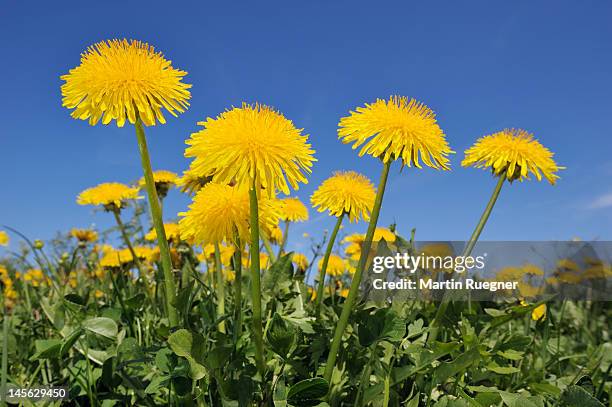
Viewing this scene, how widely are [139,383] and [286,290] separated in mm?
663

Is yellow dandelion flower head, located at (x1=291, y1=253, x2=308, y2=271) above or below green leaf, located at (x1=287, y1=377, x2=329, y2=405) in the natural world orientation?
above

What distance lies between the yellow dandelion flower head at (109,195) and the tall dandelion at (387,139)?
1.87 metres

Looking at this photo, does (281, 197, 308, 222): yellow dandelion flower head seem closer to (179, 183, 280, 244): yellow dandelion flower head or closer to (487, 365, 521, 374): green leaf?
(179, 183, 280, 244): yellow dandelion flower head

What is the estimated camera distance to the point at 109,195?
10.3 ft

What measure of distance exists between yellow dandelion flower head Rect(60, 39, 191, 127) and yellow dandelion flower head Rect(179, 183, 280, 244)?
0.40 meters

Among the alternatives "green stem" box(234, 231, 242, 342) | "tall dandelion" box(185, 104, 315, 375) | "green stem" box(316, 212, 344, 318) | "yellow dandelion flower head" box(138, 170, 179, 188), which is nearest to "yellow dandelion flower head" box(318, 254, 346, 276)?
"yellow dandelion flower head" box(138, 170, 179, 188)

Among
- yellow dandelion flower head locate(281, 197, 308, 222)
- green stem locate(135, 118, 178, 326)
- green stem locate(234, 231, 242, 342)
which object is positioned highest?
yellow dandelion flower head locate(281, 197, 308, 222)

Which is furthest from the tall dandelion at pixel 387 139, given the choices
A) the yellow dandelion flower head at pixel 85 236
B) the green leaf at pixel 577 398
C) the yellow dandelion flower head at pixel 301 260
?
the yellow dandelion flower head at pixel 85 236

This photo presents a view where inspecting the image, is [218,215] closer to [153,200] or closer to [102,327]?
[153,200]

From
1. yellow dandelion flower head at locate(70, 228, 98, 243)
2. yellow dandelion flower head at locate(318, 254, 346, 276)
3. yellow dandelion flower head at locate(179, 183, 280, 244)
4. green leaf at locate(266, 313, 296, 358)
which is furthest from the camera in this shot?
yellow dandelion flower head at locate(70, 228, 98, 243)

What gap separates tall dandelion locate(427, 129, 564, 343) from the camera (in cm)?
218

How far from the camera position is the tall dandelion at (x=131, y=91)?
156 cm

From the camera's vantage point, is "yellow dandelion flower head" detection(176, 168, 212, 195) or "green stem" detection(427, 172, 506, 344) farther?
"yellow dandelion flower head" detection(176, 168, 212, 195)

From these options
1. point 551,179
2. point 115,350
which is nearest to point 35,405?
point 115,350
